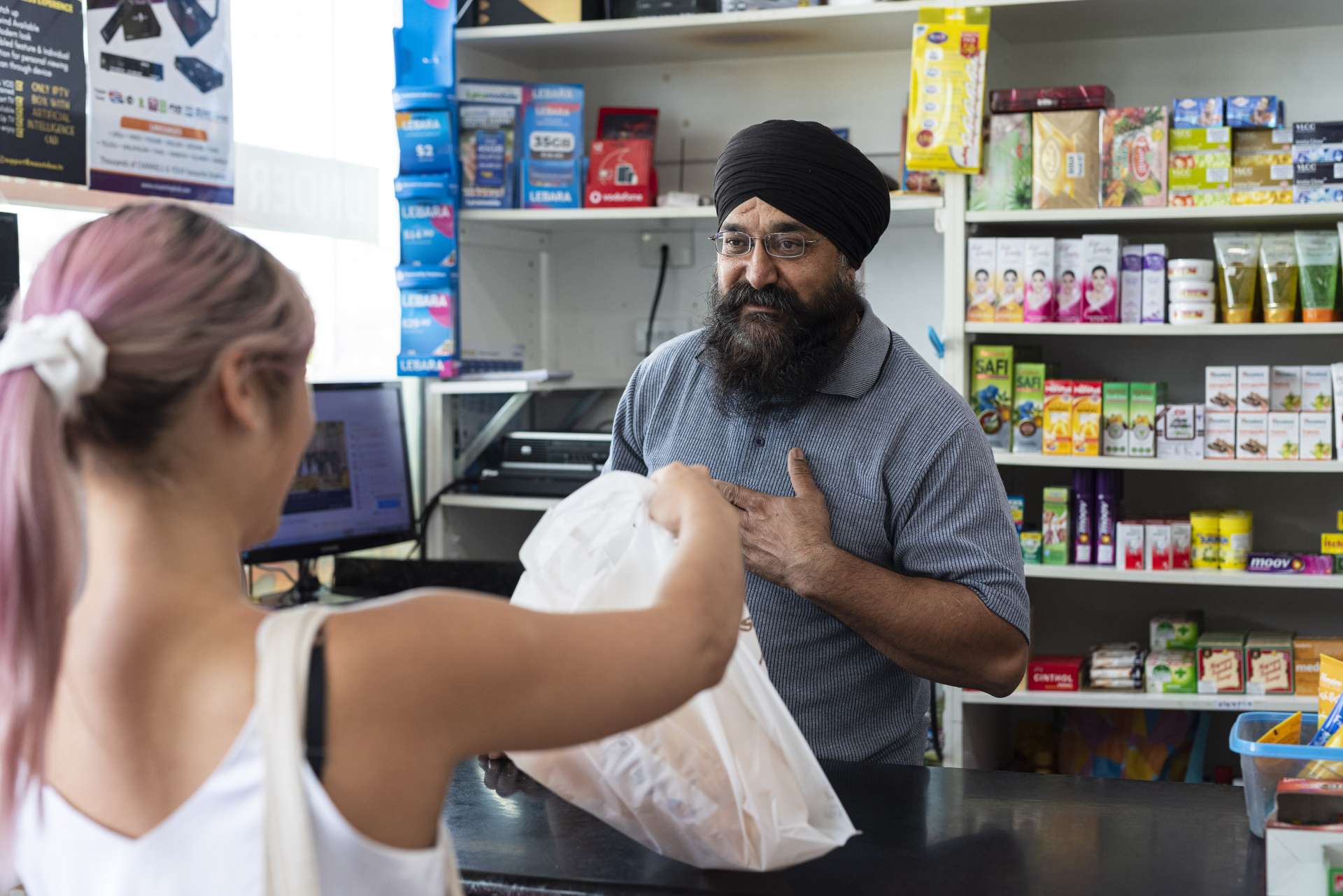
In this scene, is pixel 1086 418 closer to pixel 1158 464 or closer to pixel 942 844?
pixel 1158 464

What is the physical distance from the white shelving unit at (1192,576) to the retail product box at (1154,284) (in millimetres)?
546

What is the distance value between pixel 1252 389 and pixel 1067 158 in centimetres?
63

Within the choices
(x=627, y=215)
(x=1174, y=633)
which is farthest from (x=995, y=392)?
(x=627, y=215)

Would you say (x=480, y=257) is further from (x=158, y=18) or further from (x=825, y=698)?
(x=825, y=698)

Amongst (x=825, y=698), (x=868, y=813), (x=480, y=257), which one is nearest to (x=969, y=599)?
(x=825, y=698)

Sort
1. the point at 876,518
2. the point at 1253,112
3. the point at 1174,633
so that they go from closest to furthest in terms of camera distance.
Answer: the point at 876,518 < the point at 1253,112 < the point at 1174,633

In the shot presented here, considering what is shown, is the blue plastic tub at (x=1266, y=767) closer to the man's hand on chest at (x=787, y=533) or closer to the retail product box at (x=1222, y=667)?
the man's hand on chest at (x=787, y=533)

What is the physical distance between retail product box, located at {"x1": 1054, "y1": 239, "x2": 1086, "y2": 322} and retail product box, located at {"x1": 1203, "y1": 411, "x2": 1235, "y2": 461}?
14.0 inches

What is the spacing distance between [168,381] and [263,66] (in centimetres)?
230

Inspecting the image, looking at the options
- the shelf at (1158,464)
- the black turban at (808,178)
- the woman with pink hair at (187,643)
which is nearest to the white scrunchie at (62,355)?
the woman with pink hair at (187,643)

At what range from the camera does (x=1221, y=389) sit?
2770 mm

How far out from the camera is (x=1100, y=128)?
2730 millimetres

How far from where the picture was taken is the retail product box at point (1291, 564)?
Result: 272cm

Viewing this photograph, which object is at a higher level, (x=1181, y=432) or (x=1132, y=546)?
(x=1181, y=432)
